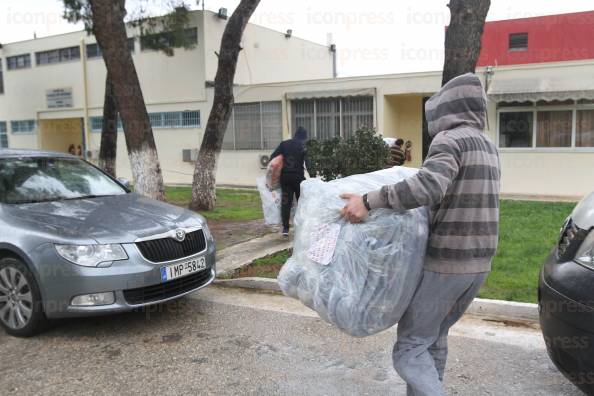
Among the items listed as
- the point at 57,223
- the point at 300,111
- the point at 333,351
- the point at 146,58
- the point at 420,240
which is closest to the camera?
the point at 420,240

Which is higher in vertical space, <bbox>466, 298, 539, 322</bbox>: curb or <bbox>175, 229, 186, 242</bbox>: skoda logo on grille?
<bbox>175, 229, 186, 242</bbox>: skoda logo on grille

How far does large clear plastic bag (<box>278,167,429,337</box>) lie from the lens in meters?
2.55

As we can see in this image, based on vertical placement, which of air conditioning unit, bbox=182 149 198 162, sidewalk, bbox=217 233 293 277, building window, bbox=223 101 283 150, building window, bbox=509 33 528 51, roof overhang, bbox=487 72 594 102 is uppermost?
building window, bbox=509 33 528 51

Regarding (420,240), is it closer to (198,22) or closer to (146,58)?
(198,22)

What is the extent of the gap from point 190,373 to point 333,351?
1093mm

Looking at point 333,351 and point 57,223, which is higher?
point 57,223

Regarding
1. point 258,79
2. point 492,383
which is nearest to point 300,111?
point 258,79

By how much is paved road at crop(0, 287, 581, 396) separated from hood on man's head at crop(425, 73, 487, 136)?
1.80 metres

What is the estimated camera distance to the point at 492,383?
347 centimetres

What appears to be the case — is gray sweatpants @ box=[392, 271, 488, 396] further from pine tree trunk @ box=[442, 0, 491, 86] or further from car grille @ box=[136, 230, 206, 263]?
pine tree trunk @ box=[442, 0, 491, 86]

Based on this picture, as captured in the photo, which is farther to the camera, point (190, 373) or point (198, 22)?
point (198, 22)

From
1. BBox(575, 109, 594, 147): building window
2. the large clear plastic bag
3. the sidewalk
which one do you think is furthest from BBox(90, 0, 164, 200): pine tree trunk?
BBox(575, 109, 594, 147): building window

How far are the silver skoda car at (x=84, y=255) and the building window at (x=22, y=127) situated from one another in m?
20.6

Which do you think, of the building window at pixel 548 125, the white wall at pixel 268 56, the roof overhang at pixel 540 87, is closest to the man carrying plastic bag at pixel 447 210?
Answer: the roof overhang at pixel 540 87
